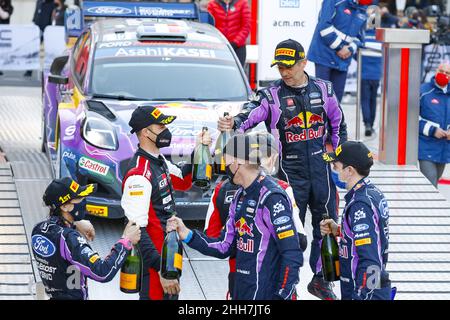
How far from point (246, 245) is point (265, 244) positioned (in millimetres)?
122

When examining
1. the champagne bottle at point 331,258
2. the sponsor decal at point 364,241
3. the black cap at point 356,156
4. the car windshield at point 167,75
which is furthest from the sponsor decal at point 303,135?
the car windshield at point 167,75

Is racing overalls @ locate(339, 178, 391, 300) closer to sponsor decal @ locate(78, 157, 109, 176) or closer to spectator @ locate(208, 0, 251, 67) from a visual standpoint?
sponsor decal @ locate(78, 157, 109, 176)

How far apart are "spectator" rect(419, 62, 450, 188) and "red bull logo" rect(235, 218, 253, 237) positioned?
16.4 ft

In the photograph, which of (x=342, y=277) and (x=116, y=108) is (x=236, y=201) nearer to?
(x=342, y=277)

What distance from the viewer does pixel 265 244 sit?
5910 mm

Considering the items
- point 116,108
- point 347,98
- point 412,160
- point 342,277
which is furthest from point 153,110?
point 347,98

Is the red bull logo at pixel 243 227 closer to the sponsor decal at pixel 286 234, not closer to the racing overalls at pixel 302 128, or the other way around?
the sponsor decal at pixel 286 234

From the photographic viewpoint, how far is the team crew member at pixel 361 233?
Answer: 602cm

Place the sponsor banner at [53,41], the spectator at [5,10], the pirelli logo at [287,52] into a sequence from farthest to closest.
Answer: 1. the spectator at [5,10]
2. the sponsor banner at [53,41]
3. the pirelli logo at [287,52]

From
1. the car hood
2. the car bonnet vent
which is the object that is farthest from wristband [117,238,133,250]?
the car bonnet vent

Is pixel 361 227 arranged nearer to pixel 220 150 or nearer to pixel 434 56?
pixel 220 150

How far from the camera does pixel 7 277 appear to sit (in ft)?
26.3

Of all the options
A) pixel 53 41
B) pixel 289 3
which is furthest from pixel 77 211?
pixel 53 41

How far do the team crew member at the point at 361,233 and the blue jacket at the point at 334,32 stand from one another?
5452mm
